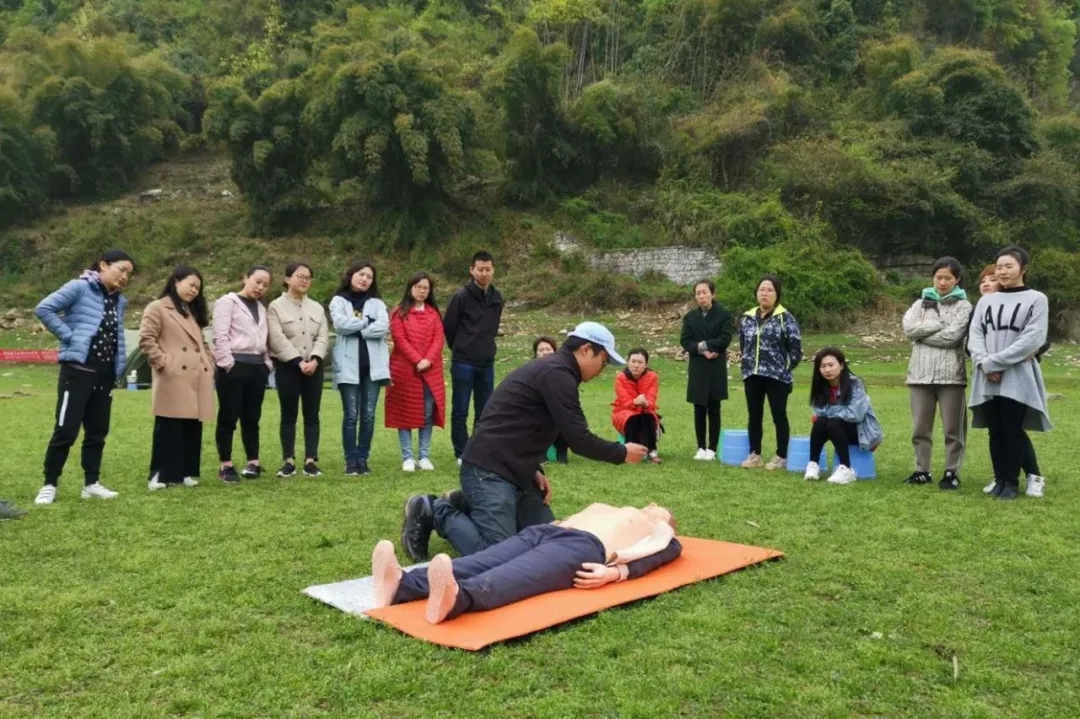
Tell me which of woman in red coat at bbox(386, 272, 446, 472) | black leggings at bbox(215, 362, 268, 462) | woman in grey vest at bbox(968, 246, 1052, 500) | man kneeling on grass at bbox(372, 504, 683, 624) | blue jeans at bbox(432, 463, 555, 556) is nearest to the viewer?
man kneeling on grass at bbox(372, 504, 683, 624)

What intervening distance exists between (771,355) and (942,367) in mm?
1453

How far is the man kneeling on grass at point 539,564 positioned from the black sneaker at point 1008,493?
10.3ft

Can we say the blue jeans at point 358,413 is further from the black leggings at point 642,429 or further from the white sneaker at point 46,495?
the black leggings at point 642,429

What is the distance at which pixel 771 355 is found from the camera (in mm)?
7934

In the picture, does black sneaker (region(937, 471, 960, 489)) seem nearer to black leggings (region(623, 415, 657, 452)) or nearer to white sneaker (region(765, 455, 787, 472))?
white sneaker (region(765, 455, 787, 472))

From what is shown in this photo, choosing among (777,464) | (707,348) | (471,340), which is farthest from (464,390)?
(777,464)

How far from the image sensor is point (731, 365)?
2183 centimetres

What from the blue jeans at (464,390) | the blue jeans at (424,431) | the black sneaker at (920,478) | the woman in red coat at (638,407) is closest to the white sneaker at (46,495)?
the blue jeans at (424,431)

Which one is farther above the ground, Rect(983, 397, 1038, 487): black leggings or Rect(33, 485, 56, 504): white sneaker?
Rect(983, 397, 1038, 487): black leggings

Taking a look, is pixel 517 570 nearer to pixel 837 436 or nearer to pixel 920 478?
pixel 837 436

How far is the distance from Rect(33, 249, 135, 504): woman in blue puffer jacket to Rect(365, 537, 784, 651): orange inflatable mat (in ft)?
12.1

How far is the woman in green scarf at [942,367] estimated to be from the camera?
7.00 meters

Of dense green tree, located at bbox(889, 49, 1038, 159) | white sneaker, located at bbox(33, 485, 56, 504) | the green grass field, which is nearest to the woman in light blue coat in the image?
the green grass field

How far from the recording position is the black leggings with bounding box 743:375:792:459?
26.2 ft
